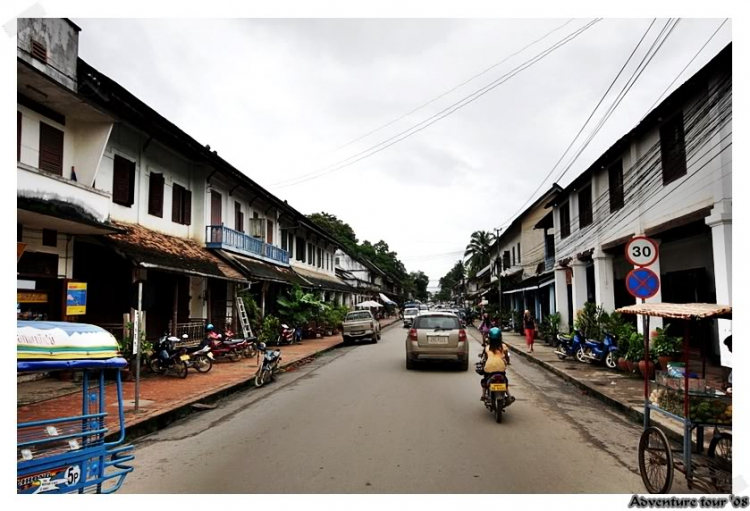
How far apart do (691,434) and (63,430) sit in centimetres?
577

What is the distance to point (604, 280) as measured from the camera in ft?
56.8

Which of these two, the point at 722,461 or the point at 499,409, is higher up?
the point at 722,461

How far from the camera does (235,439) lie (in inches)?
266

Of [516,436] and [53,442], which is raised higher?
[53,442]

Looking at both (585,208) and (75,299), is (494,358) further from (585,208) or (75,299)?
(585,208)

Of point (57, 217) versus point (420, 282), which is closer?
point (57, 217)

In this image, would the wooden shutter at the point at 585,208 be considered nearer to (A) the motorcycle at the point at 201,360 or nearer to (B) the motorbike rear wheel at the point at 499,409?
(B) the motorbike rear wheel at the point at 499,409

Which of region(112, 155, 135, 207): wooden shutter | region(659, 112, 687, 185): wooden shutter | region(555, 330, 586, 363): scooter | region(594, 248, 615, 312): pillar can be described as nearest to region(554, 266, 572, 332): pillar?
region(594, 248, 615, 312): pillar

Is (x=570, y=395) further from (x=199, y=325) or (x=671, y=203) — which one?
(x=199, y=325)

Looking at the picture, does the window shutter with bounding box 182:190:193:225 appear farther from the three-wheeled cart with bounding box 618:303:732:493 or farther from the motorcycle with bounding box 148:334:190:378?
the three-wheeled cart with bounding box 618:303:732:493

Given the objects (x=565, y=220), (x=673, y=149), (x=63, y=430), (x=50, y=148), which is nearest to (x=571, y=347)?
(x=673, y=149)

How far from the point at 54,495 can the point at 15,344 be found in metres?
1.34

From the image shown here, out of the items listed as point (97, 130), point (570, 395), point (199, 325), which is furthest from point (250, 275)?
point (570, 395)

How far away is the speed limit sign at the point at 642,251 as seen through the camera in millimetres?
8055
